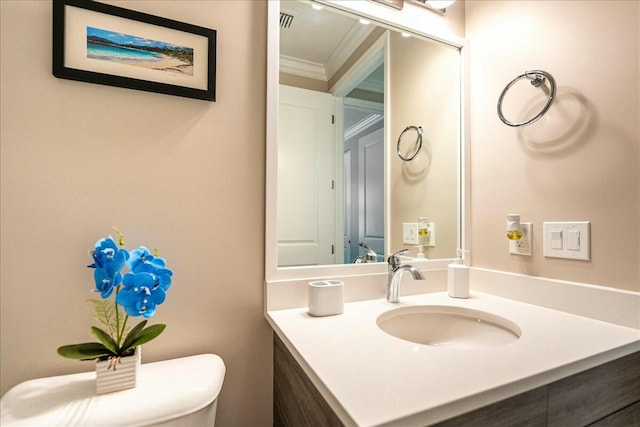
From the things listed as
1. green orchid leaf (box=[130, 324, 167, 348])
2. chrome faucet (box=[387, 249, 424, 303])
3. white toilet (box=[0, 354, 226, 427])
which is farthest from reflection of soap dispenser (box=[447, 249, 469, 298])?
green orchid leaf (box=[130, 324, 167, 348])

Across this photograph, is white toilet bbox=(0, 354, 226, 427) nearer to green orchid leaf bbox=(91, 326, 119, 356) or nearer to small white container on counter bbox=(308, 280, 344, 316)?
green orchid leaf bbox=(91, 326, 119, 356)

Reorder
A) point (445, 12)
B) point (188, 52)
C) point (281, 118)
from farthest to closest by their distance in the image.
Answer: point (445, 12) < point (281, 118) < point (188, 52)

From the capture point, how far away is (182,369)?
2.45 feet

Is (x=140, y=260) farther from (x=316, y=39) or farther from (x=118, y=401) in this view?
(x=316, y=39)

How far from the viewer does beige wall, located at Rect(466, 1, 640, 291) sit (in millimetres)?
805

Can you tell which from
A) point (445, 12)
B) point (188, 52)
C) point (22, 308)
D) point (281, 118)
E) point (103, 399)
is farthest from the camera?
point (445, 12)

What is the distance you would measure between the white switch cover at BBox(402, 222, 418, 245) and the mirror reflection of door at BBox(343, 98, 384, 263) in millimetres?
115

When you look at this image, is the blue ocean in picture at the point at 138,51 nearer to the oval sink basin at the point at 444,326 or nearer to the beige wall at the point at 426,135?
the beige wall at the point at 426,135

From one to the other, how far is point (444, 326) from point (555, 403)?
41 cm

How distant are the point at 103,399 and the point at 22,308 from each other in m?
0.33

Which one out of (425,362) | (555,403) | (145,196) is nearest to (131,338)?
(145,196)

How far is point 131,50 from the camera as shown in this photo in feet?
2.64

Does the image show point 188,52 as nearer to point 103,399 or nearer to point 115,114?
point 115,114

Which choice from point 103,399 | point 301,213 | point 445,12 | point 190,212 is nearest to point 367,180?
point 301,213
